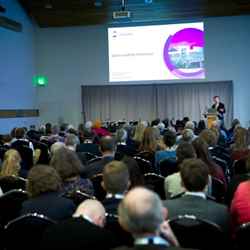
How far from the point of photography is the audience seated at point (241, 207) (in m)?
3.42

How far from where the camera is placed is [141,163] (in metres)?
6.05

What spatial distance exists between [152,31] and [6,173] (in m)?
12.3

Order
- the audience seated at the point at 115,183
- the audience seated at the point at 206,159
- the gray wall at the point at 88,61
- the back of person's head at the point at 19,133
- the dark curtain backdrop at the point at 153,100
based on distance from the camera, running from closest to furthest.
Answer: the audience seated at the point at 115,183 → the audience seated at the point at 206,159 → the back of person's head at the point at 19,133 → the gray wall at the point at 88,61 → the dark curtain backdrop at the point at 153,100

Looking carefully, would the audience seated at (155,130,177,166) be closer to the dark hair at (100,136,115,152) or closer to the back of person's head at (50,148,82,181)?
the dark hair at (100,136,115,152)

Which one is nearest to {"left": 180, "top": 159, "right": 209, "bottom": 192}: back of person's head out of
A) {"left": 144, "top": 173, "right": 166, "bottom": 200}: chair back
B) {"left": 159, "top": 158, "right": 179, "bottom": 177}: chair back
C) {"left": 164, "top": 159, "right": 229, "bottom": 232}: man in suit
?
{"left": 164, "top": 159, "right": 229, "bottom": 232}: man in suit

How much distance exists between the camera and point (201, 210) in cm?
307

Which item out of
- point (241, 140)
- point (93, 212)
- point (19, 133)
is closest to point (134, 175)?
point (93, 212)

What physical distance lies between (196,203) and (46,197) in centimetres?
111

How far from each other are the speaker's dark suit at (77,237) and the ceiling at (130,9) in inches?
535

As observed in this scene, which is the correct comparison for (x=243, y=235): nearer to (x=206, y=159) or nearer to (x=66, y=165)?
(x=66, y=165)

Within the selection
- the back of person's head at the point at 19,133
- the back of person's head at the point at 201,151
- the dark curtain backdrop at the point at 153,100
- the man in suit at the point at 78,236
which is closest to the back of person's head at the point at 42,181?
the man in suit at the point at 78,236

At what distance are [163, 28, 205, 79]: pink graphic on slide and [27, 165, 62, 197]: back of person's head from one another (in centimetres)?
1313

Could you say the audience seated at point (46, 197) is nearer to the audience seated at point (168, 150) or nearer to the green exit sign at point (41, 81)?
the audience seated at point (168, 150)

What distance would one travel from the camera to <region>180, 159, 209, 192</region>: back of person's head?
126 inches
